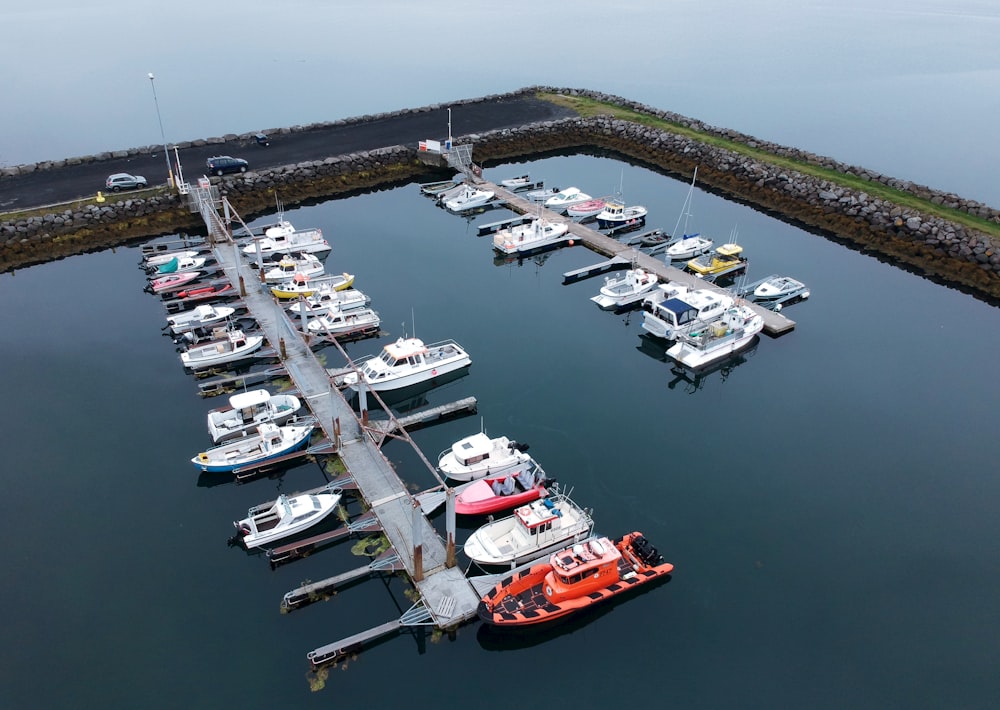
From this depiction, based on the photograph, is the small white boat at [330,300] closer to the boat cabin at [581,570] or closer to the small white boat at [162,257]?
the small white boat at [162,257]

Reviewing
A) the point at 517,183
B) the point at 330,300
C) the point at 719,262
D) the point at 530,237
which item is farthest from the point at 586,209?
the point at 330,300

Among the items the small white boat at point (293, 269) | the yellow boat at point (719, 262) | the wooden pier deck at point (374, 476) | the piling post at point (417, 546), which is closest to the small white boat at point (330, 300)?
the wooden pier deck at point (374, 476)

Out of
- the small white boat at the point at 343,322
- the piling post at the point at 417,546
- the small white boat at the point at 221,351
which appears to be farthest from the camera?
the small white boat at the point at 343,322

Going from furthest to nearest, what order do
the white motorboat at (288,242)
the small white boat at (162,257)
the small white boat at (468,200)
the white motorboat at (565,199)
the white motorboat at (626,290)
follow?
the small white boat at (468,200)
the white motorboat at (565,199)
the white motorboat at (288,242)
the small white boat at (162,257)
the white motorboat at (626,290)

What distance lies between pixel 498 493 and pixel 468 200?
4548 centimetres

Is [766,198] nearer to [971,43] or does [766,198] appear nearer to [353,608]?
[353,608]

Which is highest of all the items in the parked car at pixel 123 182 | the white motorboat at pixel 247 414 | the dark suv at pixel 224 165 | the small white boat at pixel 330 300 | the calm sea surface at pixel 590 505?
the dark suv at pixel 224 165

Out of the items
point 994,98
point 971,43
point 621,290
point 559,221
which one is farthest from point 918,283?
point 971,43

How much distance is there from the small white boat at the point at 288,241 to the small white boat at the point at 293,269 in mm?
2510

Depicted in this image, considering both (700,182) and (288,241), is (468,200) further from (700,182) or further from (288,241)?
(700,182)

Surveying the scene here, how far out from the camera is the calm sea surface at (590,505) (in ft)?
96.2

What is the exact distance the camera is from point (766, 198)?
256 feet

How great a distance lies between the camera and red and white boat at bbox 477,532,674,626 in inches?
1208

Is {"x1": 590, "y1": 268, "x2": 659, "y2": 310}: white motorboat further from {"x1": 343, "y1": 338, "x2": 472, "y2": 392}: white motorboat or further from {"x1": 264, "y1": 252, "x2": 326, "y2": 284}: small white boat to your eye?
{"x1": 264, "y1": 252, "x2": 326, "y2": 284}: small white boat
